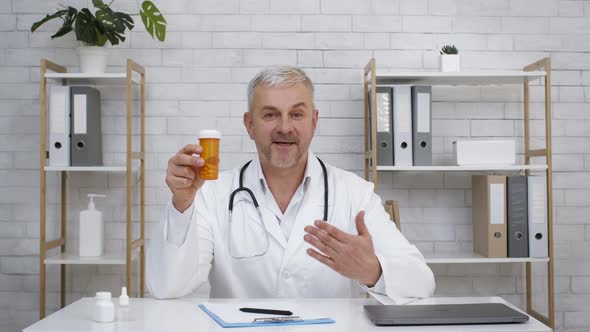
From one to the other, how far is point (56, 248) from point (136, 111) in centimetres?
85

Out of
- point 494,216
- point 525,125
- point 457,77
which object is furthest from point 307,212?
point 525,125

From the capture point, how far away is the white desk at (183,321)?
1402mm

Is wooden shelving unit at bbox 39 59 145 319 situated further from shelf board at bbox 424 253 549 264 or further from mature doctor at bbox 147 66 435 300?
shelf board at bbox 424 253 549 264

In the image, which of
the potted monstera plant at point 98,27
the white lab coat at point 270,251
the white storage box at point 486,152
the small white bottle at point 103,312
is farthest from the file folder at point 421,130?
the small white bottle at point 103,312

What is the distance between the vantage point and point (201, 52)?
3.37 m

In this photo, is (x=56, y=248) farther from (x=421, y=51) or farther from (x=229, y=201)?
(x=421, y=51)

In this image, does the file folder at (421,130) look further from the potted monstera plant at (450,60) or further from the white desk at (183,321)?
the white desk at (183,321)

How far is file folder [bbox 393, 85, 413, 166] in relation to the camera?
306 centimetres

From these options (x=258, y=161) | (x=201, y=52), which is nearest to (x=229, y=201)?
(x=258, y=161)

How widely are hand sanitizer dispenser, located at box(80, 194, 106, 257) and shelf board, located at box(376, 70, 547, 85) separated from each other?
1546mm

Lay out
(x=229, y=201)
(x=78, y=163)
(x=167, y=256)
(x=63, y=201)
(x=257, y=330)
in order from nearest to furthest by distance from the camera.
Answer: (x=257, y=330) < (x=167, y=256) < (x=229, y=201) < (x=78, y=163) < (x=63, y=201)

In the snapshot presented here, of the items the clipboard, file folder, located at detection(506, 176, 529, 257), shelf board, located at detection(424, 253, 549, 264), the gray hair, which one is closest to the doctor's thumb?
the clipboard

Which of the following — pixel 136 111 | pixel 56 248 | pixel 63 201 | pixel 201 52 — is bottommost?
pixel 56 248

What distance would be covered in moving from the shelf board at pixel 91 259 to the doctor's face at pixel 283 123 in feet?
3.82
